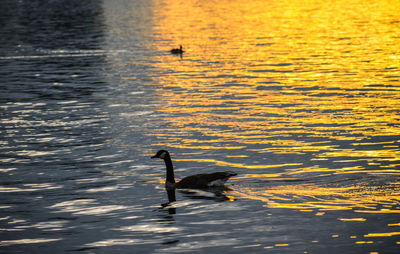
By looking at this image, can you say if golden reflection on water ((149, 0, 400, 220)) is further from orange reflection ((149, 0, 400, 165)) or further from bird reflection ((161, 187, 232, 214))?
bird reflection ((161, 187, 232, 214))

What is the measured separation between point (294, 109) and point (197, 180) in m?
13.7

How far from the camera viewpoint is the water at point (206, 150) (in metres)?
15.9

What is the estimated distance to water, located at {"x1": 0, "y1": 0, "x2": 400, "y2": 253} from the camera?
1592 cm

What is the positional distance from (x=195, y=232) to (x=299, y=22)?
83249mm

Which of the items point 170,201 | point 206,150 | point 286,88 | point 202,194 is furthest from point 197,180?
point 286,88

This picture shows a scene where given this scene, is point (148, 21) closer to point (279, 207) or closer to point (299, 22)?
point (299, 22)

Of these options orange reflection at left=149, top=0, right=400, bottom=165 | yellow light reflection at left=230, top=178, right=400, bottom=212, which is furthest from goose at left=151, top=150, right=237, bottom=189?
orange reflection at left=149, top=0, right=400, bottom=165

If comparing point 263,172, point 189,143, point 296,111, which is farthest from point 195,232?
point 296,111

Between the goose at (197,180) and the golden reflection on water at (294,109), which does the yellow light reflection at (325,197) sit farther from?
the goose at (197,180)

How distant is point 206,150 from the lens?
24.7 metres

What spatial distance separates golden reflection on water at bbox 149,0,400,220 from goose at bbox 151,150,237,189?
2.19ft

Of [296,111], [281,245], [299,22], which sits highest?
[299,22]

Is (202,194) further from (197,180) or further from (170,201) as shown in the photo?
(170,201)

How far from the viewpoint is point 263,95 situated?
36.6 meters
